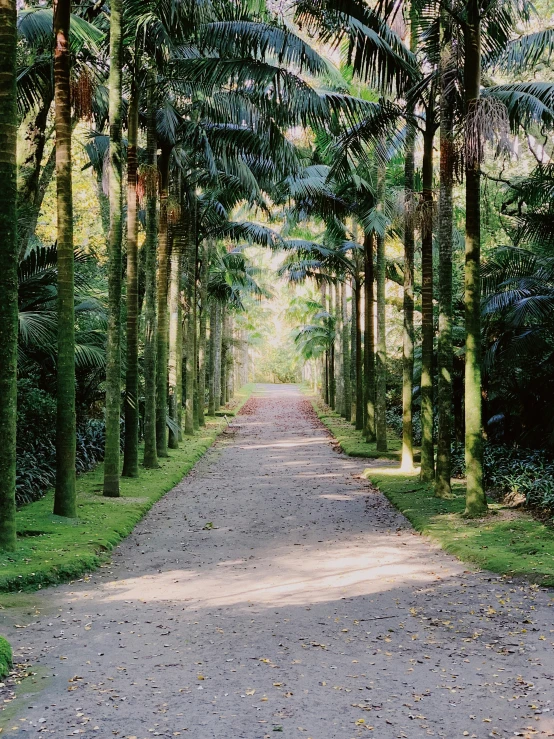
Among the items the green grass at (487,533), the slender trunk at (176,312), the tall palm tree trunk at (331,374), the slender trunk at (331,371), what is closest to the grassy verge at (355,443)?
the slender trunk at (176,312)

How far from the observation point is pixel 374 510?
43.1 ft

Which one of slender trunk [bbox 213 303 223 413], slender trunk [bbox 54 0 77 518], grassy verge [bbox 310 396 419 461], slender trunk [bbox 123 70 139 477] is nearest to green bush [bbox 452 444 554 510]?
grassy verge [bbox 310 396 419 461]

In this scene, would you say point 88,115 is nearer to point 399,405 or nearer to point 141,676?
point 141,676

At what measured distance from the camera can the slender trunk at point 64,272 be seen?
10.9 meters

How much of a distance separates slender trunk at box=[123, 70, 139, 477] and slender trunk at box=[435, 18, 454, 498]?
5792 millimetres

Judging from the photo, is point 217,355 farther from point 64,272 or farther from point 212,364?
point 64,272

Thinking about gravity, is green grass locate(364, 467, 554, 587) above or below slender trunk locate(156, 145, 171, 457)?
below

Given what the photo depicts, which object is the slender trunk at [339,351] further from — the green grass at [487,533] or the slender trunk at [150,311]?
the green grass at [487,533]

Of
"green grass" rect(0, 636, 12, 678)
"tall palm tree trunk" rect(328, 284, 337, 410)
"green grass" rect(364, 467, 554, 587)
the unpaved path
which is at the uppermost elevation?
"tall palm tree trunk" rect(328, 284, 337, 410)

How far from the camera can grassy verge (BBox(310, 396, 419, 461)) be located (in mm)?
20172

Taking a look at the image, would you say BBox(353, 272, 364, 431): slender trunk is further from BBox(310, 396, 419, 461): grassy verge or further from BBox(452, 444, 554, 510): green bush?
BBox(452, 444, 554, 510): green bush

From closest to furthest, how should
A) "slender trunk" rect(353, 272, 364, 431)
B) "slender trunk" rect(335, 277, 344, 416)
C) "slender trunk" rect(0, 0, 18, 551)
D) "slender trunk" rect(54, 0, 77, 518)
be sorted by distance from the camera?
"slender trunk" rect(0, 0, 18, 551)
"slender trunk" rect(54, 0, 77, 518)
"slender trunk" rect(353, 272, 364, 431)
"slender trunk" rect(335, 277, 344, 416)

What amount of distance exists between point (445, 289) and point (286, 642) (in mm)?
8015

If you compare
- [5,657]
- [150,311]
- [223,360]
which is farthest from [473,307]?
[223,360]
